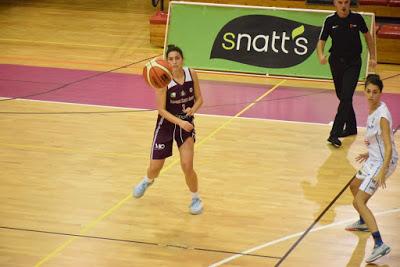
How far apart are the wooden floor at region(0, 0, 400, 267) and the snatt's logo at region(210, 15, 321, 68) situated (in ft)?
5.60

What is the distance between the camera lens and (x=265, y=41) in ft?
50.2

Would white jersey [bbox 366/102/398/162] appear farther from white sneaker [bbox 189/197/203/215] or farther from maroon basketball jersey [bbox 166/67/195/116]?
white sneaker [bbox 189/197/203/215]

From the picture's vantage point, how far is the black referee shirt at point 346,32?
11.4m

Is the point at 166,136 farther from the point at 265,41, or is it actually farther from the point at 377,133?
the point at 265,41

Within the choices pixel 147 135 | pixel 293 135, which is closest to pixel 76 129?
pixel 147 135

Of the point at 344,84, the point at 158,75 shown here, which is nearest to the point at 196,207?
Answer: the point at 158,75

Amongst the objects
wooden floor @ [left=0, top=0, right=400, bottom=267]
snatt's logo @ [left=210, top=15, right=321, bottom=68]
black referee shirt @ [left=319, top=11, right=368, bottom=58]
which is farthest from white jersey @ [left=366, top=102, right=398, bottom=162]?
snatt's logo @ [left=210, top=15, right=321, bottom=68]

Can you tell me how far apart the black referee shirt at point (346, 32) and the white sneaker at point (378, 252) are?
4.47 m

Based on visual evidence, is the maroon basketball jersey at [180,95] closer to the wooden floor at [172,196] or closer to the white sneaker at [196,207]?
the white sneaker at [196,207]

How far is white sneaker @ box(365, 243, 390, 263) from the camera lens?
24.3ft

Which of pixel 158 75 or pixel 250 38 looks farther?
pixel 250 38

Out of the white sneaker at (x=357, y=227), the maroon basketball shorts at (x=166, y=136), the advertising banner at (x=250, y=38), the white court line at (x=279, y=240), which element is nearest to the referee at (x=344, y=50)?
the white court line at (x=279, y=240)

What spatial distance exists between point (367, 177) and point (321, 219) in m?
1.27

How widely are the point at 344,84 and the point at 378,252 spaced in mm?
4332
